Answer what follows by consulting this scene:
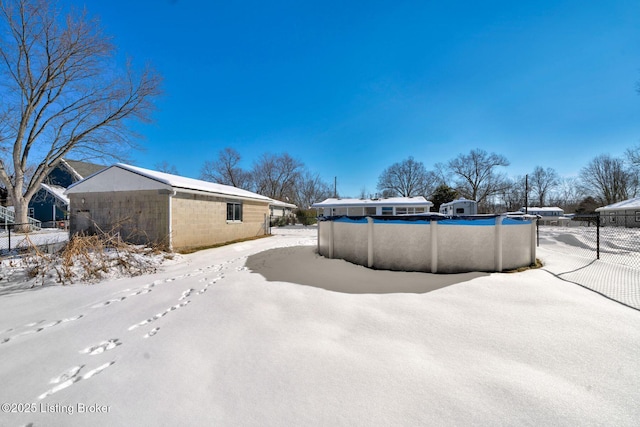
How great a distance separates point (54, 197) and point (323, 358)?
27.6 m

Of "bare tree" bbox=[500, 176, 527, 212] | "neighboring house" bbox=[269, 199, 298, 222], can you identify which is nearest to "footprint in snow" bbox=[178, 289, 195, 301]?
"neighboring house" bbox=[269, 199, 298, 222]

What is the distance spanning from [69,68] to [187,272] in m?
16.9

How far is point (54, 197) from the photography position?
64.9 ft

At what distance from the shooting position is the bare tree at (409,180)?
40188 millimetres

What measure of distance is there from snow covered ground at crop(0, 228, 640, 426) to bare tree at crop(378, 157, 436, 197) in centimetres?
3824

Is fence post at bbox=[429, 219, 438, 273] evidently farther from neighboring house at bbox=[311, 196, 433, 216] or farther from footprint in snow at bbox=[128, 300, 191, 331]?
neighboring house at bbox=[311, 196, 433, 216]

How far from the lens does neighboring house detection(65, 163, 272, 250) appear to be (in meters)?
8.74

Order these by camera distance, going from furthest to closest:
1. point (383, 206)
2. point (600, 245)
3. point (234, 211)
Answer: point (383, 206) → point (234, 211) → point (600, 245)

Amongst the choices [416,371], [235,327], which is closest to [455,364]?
→ [416,371]

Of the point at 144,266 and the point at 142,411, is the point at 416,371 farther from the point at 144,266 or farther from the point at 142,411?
the point at 144,266

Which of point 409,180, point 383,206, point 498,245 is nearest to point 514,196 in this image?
point 409,180

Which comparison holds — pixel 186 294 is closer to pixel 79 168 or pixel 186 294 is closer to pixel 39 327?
pixel 39 327

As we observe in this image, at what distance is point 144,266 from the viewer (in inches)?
242

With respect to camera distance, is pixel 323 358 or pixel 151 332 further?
pixel 151 332
